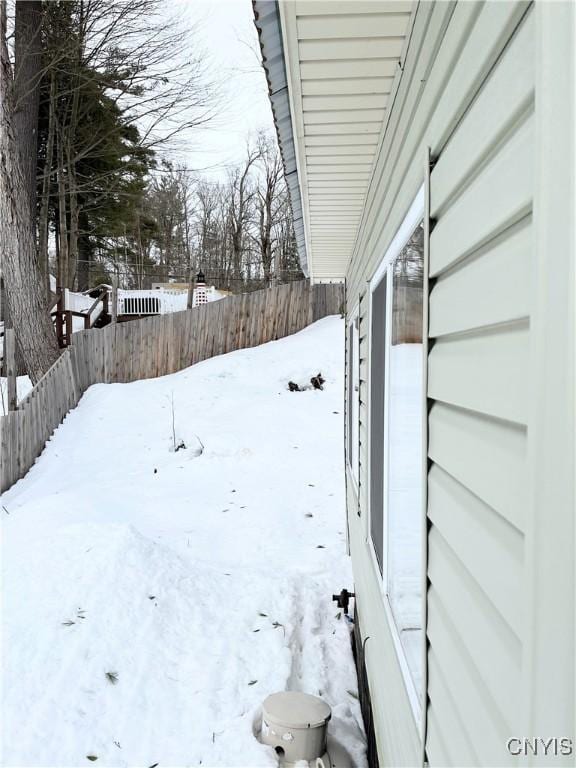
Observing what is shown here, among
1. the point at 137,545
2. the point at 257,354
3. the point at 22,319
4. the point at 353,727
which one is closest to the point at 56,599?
the point at 137,545

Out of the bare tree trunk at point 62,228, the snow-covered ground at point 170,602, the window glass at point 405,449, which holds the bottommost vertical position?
the snow-covered ground at point 170,602

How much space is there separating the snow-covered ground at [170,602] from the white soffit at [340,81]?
272 cm

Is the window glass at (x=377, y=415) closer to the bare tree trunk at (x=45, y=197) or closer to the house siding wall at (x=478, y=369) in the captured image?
the house siding wall at (x=478, y=369)

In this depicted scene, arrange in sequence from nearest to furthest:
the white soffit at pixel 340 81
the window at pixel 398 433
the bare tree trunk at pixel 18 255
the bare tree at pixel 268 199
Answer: the white soffit at pixel 340 81
the window at pixel 398 433
the bare tree trunk at pixel 18 255
the bare tree at pixel 268 199

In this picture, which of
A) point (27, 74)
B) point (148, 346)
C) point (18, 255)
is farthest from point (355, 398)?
point (27, 74)

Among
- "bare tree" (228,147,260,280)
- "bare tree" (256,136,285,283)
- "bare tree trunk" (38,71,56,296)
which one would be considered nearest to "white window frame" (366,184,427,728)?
"bare tree trunk" (38,71,56,296)

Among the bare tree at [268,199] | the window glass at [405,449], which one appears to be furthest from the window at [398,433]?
the bare tree at [268,199]

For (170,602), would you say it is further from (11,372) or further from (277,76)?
(11,372)

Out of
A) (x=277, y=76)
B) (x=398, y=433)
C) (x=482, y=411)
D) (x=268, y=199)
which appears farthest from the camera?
(x=268, y=199)

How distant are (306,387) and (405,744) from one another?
948 centimetres

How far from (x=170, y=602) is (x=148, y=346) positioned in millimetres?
8113

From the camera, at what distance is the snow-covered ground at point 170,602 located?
9.58ft

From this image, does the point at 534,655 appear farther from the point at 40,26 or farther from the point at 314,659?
the point at 40,26

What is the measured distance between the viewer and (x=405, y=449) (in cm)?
280
